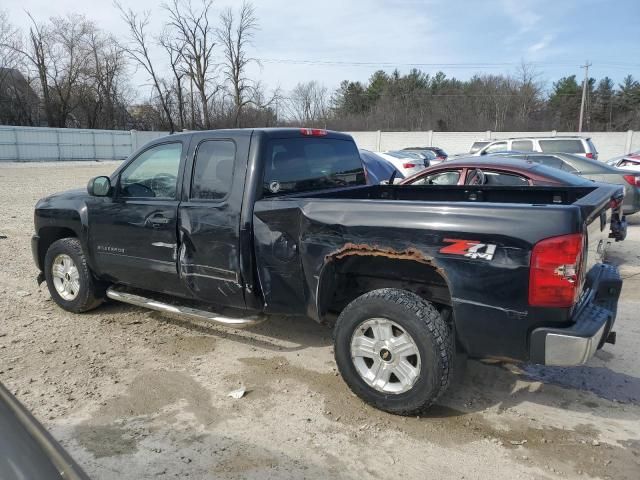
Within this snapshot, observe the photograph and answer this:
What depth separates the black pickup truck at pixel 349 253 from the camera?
2871mm

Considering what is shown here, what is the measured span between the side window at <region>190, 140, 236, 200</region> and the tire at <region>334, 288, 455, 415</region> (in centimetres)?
152

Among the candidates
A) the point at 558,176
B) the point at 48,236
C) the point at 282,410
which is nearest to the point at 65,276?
the point at 48,236

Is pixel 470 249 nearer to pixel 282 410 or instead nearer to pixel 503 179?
pixel 282 410

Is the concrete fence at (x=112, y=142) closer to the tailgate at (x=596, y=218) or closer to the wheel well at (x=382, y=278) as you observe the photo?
the wheel well at (x=382, y=278)

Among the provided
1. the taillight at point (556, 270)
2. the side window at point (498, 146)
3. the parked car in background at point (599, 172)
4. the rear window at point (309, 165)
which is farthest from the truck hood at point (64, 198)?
the side window at point (498, 146)

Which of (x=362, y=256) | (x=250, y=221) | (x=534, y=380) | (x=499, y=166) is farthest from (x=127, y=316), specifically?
(x=499, y=166)

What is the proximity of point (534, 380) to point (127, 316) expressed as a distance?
158 inches

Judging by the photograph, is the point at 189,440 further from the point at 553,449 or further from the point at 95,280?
the point at 95,280

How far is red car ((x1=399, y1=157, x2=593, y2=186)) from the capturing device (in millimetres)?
6898

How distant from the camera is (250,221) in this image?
12.8 ft

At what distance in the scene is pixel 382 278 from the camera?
3.78m

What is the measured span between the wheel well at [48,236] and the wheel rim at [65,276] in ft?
0.83

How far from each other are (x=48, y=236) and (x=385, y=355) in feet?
13.7

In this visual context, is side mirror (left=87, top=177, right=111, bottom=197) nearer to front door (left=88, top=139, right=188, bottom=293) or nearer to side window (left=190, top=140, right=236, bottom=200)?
front door (left=88, top=139, right=188, bottom=293)
